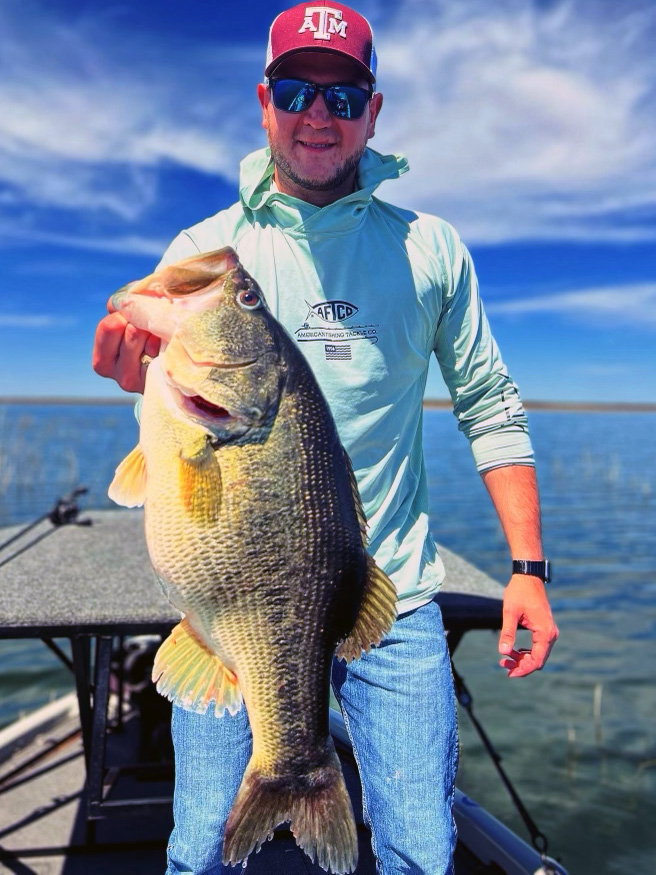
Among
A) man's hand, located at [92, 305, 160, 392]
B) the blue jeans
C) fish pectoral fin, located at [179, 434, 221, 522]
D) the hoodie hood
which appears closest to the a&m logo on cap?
the hoodie hood

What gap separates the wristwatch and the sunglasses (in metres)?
1.86

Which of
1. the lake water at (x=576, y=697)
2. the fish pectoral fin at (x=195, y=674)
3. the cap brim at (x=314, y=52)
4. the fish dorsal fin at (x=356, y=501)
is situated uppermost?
the cap brim at (x=314, y=52)

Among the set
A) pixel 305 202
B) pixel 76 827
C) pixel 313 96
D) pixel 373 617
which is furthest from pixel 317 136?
pixel 76 827

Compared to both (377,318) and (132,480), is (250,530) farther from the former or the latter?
(377,318)

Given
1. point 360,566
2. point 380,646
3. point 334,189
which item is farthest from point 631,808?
point 334,189

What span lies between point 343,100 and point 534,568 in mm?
1951

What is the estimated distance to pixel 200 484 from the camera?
2158 mm

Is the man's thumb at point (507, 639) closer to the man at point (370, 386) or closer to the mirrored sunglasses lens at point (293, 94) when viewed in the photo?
the man at point (370, 386)

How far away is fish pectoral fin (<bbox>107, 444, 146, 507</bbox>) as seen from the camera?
230 cm

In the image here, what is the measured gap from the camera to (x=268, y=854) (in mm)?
3801

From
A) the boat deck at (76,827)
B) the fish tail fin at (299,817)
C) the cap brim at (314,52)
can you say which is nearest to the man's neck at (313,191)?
the cap brim at (314,52)

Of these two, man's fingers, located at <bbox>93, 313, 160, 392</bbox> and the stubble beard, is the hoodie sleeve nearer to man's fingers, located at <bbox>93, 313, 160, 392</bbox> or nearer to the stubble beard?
the stubble beard

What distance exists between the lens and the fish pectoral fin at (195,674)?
2367 millimetres

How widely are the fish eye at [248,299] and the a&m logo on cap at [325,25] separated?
1.13 metres
